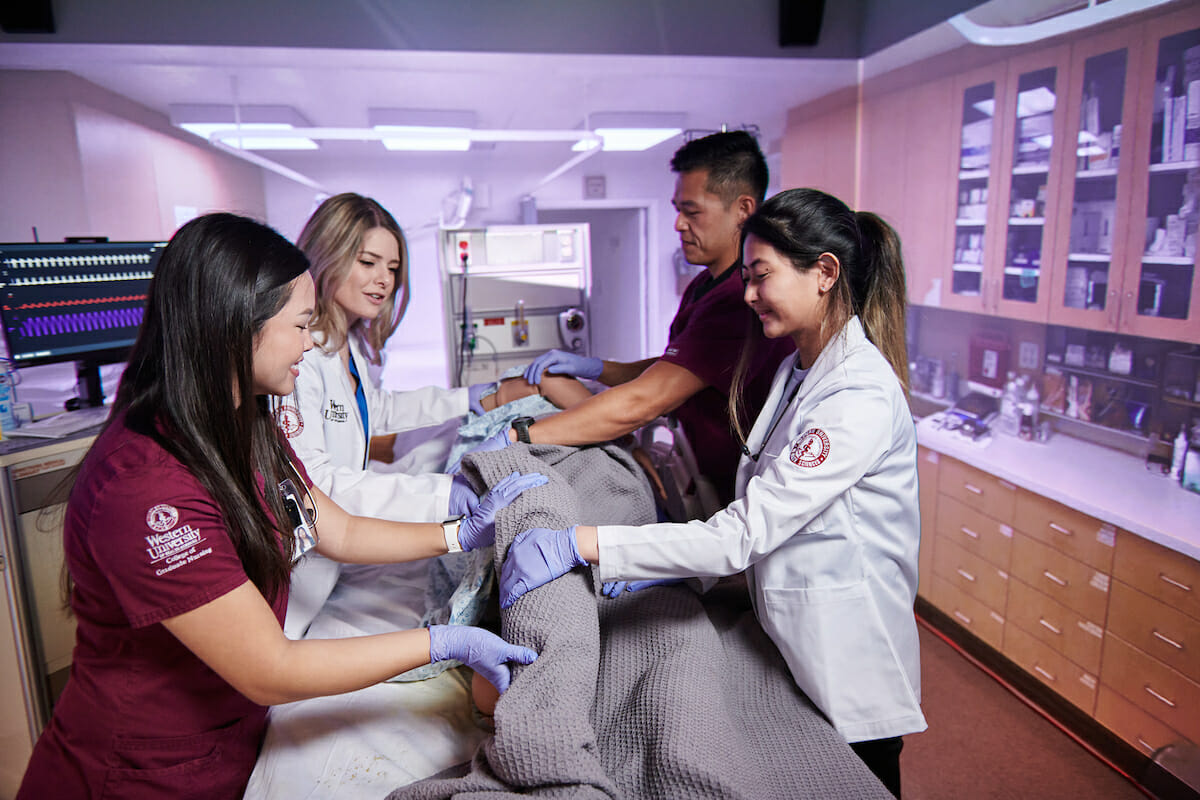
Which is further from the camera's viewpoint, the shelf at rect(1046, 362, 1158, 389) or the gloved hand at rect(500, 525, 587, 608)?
the shelf at rect(1046, 362, 1158, 389)

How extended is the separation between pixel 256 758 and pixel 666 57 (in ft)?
9.51

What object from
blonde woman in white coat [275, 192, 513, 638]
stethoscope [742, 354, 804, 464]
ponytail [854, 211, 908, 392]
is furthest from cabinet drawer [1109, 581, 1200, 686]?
blonde woman in white coat [275, 192, 513, 638]

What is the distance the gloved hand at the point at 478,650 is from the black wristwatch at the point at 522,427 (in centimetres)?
60

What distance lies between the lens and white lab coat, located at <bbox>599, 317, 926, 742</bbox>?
115 centimetres

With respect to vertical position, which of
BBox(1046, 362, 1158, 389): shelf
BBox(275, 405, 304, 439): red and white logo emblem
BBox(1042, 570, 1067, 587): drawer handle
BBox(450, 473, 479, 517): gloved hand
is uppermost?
BBox(275, 405, 304, 439): red and white logo emblem

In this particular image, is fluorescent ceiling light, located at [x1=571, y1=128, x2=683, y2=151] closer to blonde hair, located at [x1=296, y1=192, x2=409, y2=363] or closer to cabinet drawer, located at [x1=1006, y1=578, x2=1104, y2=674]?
blonde hair, located at [x1=296, y1=192, x2=409, y2=363]

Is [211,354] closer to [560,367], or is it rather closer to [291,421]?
[291,421]

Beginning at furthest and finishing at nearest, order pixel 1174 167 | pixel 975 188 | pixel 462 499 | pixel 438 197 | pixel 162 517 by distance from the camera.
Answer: pixel 438 197 < pixel 975 188 < pixel 1174 167 < pixel 462 499 < pixel 162 517

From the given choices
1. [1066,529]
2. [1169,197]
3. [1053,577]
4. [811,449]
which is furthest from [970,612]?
[811,449]

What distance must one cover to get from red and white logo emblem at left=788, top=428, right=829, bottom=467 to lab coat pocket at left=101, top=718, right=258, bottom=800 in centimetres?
105

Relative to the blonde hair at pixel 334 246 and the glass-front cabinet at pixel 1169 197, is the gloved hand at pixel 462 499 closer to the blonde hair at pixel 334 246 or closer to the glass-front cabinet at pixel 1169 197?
the blonde hair at pixel 334 246

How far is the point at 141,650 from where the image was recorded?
41.4 inches

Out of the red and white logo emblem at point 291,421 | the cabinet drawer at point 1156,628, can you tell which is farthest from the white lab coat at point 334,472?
the cabinet drawer at point 1156,628

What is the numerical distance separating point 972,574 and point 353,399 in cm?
249
